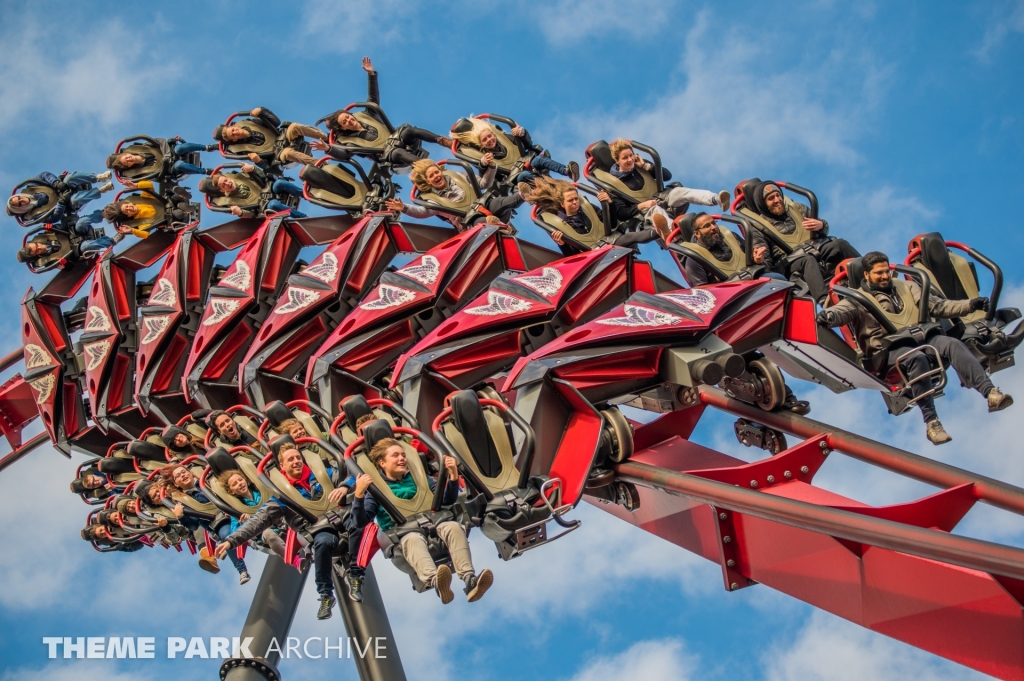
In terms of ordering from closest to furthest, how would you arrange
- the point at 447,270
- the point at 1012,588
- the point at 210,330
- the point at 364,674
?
1. the point at 1012,588
2. the point at 364,674
3. the point at 447,270
4. the point at 210,330

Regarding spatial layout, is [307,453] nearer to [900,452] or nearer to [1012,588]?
[900,452]

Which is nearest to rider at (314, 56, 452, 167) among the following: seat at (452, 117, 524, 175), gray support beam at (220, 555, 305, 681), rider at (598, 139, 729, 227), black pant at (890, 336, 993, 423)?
seat at (452, 117, 524, 175)

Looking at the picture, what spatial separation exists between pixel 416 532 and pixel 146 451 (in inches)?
294

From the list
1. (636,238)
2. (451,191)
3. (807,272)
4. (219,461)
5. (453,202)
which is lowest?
(219,461)

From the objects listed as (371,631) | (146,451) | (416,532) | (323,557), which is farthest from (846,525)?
(146,451)

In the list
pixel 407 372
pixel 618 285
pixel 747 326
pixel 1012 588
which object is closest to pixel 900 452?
pixel 747 326

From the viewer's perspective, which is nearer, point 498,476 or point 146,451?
point 498,476

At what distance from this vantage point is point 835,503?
8094 mm

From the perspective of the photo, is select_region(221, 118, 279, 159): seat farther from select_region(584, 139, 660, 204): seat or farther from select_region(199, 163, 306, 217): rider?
select_region(584, 139, 660, 204): seat

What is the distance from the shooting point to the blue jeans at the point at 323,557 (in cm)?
939

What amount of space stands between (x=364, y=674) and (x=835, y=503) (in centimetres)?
513

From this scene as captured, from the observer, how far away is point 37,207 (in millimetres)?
16969

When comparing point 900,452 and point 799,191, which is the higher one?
point 799,191

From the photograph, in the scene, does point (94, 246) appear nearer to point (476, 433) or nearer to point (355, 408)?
point (355, 408)
